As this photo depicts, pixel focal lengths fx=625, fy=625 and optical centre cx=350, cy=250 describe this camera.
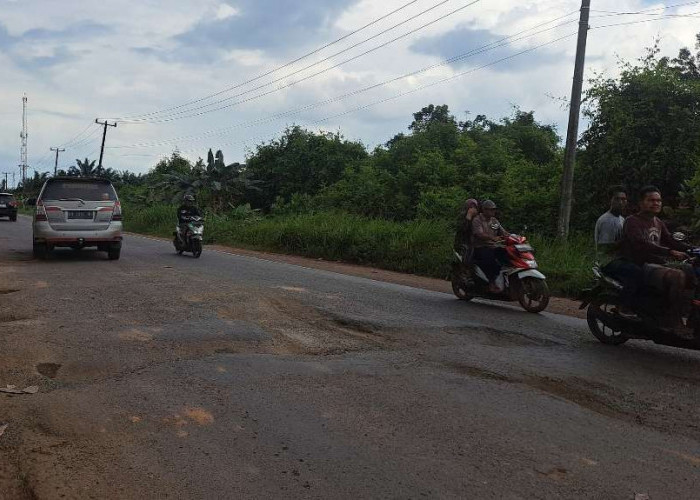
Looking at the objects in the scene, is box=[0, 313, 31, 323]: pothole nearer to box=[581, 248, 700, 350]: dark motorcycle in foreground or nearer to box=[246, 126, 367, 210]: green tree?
box=[581, 248, 700, 350]: dark motorcycle in foreground

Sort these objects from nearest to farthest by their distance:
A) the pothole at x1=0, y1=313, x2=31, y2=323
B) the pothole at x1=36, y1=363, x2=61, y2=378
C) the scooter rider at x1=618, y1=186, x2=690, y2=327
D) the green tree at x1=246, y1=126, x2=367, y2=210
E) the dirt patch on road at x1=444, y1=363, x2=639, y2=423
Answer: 1. the dirt patch on road at x1=444, y1=363, x2=639, y2=423
2. the pothole at x1=36, y1=363, x2=61, y2=378
3. the scooter rider at x1=618, y1=186, x2=690, y2=327
4. the pothole at x1=0, y1=313, x2=31, y2=323
5. the green tree at x1=246, y1=126, x2=367, y2=210

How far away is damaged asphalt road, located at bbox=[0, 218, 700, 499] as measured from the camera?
10.3 feet

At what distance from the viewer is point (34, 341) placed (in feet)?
18.4

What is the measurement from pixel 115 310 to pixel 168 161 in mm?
49174

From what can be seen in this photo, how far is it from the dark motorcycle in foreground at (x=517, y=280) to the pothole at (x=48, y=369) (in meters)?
6.08

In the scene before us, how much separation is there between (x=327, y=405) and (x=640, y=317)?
12.0 feet

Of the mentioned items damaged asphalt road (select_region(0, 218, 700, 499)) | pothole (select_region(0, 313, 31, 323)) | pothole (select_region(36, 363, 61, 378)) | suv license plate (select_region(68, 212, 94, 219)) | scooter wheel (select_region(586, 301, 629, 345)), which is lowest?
pothole (select_region(36, 363, 61, 378))

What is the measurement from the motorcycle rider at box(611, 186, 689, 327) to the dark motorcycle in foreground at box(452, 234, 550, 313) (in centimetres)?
221

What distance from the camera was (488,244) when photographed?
9250 mm

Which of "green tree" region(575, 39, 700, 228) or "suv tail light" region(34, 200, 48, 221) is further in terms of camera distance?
"green tree" region(575, 39, 700, 228)

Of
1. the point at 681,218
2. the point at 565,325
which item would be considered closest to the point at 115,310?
the point at 565,325

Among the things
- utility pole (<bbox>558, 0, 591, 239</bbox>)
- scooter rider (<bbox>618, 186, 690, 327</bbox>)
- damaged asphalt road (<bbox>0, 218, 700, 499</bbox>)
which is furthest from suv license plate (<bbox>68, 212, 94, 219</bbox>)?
scooter rider (<bbox>618, 186, 690, 327</bbox>)

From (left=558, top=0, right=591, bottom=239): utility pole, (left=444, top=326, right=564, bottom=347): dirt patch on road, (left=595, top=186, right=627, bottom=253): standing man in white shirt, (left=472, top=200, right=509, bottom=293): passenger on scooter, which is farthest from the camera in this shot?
(left=558, top=0, right=591, bottom=239): utility pole

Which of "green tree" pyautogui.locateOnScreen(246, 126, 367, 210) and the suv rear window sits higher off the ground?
"green tree" pyautogui.locateOnScreen(246, 126, 367, 210)
